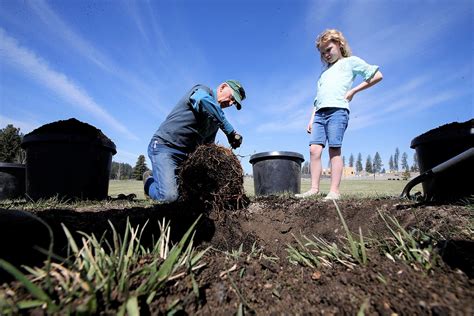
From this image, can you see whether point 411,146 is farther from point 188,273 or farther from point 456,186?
point 188,273

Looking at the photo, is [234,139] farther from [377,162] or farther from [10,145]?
[377,162]

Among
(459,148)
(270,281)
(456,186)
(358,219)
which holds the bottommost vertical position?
(270,281)

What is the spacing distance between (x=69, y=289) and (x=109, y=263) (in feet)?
0.54

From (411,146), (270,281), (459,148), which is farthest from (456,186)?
(270,281)

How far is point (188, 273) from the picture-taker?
0.96 metres

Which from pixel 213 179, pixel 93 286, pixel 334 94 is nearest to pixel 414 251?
pixel 93 286

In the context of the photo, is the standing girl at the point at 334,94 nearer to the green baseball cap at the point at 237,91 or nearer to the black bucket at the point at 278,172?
the green baseball cap at the point at 237,91

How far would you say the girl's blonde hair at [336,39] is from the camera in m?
3.21

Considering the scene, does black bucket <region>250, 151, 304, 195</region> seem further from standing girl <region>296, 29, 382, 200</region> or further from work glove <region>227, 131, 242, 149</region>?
work glove <region>227, 131, 242, 149</region>

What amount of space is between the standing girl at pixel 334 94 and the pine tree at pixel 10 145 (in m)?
29.9

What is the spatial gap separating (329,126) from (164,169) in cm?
218

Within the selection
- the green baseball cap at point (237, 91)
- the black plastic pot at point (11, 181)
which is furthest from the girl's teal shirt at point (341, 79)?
the black plastic pot at point (11, 181)

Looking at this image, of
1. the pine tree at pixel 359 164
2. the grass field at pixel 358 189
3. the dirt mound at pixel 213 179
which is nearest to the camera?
the dirt mound at pixel 213 179

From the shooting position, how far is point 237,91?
3.42 meters
